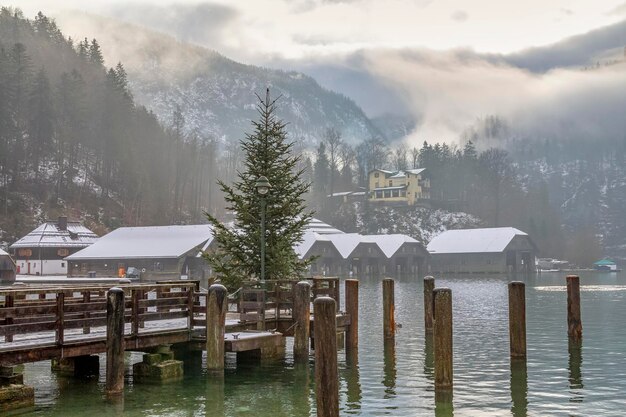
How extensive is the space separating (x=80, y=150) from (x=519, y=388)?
128154 mm

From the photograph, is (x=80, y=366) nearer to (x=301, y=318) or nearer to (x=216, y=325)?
(x=216, y=325)

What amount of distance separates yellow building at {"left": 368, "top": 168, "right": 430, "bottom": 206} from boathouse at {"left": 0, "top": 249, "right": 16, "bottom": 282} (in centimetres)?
11331

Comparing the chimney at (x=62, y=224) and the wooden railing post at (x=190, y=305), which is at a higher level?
the chimney at (x=62, y=224)

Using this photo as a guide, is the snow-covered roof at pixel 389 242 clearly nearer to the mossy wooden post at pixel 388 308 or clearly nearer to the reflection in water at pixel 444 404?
the mossy wooden post at pixel 388 308

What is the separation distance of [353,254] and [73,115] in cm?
6314

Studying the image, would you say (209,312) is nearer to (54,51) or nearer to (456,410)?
(456,410)

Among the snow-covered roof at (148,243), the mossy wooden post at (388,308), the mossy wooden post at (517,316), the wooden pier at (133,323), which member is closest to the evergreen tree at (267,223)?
the wooden pier at (133,323)

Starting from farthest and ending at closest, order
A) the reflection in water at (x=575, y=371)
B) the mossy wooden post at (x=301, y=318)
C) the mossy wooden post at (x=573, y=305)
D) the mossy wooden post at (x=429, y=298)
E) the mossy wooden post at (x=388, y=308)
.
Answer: the mossy wooden post at (x=429, y=298)
the mossy wooden post at (x=388, y=308)
the mossy wooden post at (x=573, y=305)
the mossy wooden post at (x=301, y=318)
the reflection in water at (x=575, y=371)

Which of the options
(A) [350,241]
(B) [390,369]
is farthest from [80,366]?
(A) [350,241]

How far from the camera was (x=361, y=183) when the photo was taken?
199875 millimetres

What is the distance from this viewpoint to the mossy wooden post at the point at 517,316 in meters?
23.1

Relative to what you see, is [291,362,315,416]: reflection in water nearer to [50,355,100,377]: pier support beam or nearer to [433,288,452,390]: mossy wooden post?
[433,288,452,390]: mossy wooden post

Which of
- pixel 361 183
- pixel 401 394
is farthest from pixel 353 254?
pixel 401 394

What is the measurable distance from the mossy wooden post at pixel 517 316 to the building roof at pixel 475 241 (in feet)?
361
